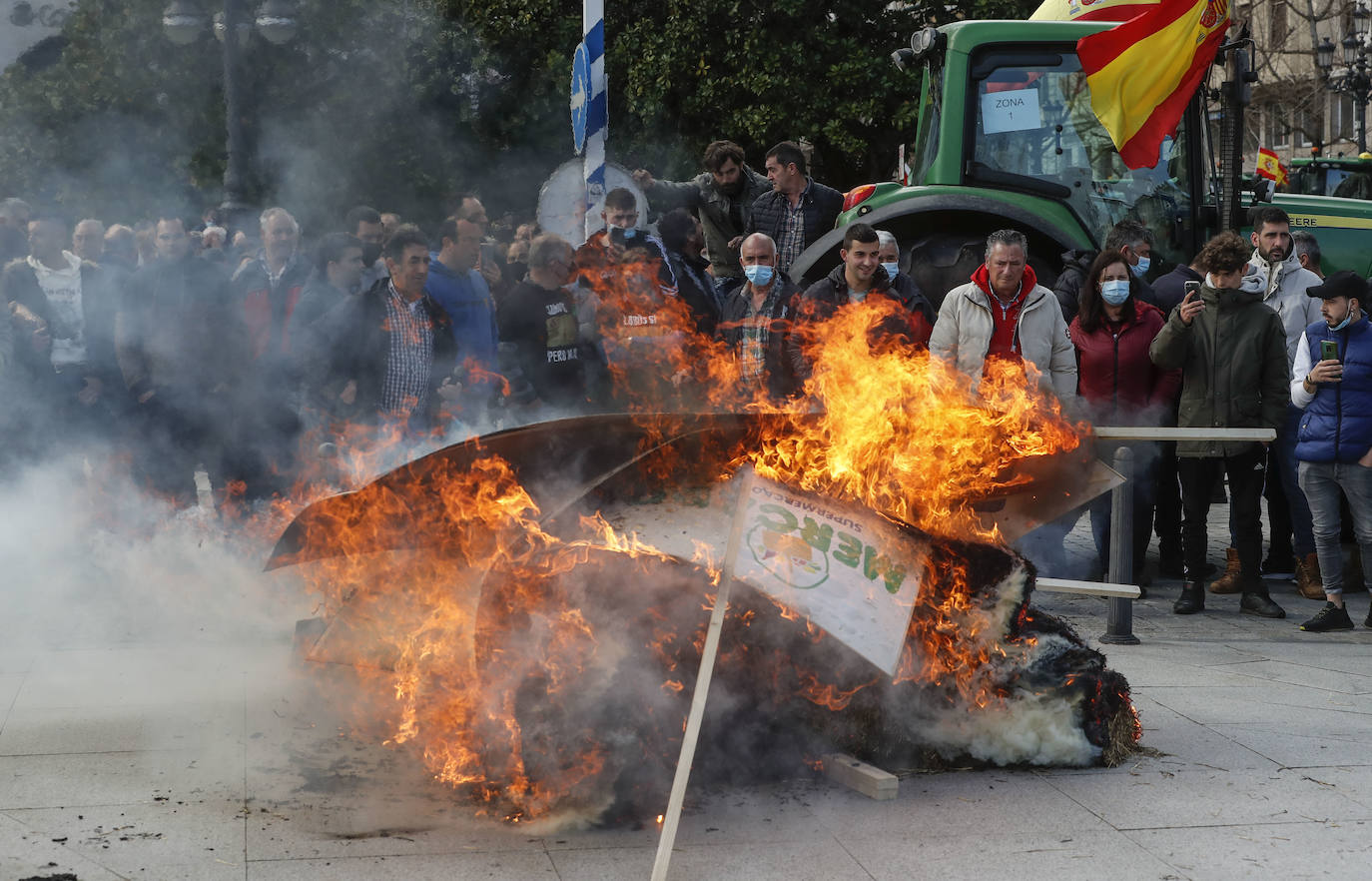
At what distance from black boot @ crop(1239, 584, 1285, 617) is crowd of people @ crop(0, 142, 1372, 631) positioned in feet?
0.05

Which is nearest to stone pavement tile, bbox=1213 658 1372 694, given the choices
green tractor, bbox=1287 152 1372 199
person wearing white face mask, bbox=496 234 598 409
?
person wearing white face mask, bbox=496 234 598 409

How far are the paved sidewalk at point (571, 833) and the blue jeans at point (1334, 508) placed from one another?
4.97 ft

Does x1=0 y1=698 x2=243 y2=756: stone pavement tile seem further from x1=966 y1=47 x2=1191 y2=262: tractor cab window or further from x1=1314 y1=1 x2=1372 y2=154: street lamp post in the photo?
x1=1314 y1=1 x2=1372 y2=154: street lamp post

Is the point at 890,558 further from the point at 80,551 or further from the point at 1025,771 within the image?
the point at 80,551

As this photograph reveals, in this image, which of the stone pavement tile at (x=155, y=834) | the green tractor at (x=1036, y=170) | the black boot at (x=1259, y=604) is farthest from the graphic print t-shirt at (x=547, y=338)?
the black boot at (x=1259, y=604)

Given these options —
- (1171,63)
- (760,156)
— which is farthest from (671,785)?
(760,156)

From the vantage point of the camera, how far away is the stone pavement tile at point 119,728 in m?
4.89

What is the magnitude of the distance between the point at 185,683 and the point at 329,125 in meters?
9.51

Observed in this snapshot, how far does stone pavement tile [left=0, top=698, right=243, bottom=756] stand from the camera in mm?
4895

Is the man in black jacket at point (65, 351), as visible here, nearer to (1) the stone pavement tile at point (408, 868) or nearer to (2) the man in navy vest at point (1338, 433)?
(1) the stone pavement tile at point (408, 868)

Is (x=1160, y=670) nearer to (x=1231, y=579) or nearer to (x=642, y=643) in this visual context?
(x=1231, y=579)

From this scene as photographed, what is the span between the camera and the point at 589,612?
4.46 m

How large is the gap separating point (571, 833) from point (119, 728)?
6.36 feet

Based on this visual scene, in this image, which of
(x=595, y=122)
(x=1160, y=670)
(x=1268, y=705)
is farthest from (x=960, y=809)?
(x=595, y=122)
